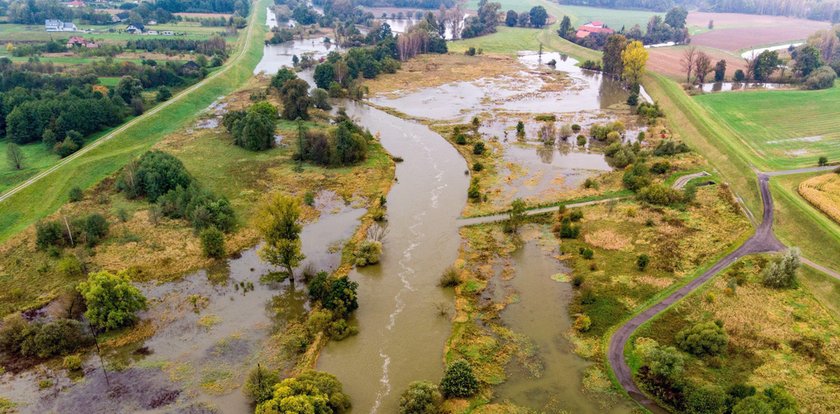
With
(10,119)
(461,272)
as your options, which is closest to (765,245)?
(461,272)

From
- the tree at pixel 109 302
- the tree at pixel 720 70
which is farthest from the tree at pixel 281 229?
the tree at pixel 720 70

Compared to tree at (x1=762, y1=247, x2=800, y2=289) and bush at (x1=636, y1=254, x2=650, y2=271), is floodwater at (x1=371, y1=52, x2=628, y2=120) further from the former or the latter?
tree at (x1=762, y1=247, x2=800, y2=289)

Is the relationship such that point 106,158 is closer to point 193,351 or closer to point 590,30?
point 193,351

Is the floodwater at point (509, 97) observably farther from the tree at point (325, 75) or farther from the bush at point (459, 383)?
the bush at point (459, 383)

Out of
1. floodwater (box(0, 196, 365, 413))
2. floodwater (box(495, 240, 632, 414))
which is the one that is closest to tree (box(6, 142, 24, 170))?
floodwater (box(0, 196, 365, 413))

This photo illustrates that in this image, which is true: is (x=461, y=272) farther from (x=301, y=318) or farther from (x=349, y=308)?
(x=301, y=318)

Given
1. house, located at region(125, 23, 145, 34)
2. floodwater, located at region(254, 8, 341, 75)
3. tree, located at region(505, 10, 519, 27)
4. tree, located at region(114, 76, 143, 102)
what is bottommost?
tree, located at region(114, 76, 143, 102)
